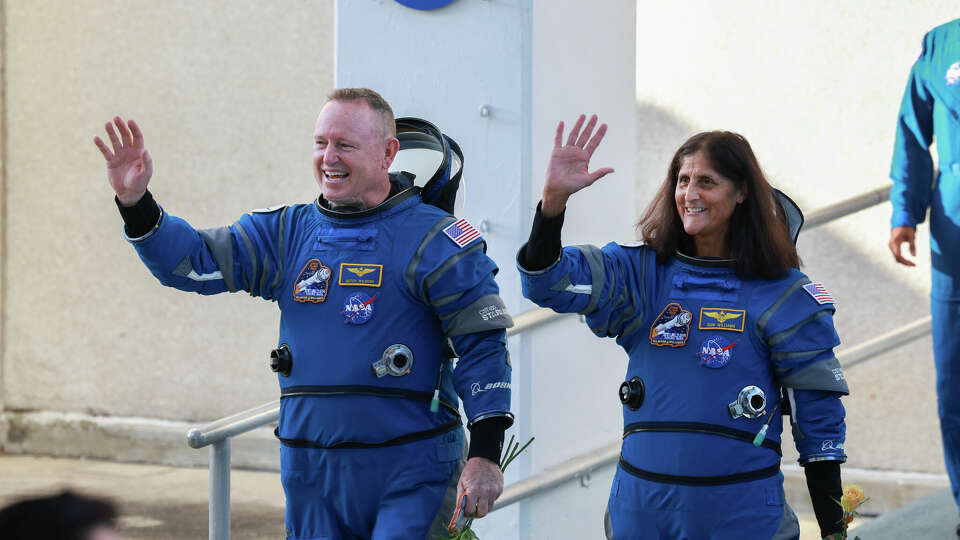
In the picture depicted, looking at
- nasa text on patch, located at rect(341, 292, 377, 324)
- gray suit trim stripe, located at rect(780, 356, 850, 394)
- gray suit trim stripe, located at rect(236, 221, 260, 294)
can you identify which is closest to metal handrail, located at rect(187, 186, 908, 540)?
gray suit trim stripe, located at rect(236, 221, 260, 294)

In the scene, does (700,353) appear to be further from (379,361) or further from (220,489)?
(220,489)

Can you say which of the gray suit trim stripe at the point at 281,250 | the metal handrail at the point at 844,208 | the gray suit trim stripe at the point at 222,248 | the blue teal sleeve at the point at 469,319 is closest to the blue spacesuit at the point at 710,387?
the blue teal sleeve at the point at 469,319

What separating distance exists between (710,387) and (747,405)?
90mm

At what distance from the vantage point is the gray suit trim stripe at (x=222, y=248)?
292cm

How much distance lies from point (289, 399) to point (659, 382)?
2.79 ft

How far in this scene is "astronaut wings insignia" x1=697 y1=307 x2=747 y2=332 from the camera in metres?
2.78

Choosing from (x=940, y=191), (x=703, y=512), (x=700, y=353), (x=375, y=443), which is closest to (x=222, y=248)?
(x=375, y=443)

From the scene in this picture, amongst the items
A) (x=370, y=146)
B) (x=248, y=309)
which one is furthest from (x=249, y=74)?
(x=370, y=146)

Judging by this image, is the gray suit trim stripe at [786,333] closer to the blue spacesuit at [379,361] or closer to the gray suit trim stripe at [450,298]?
the blue spacesuit at [379,361]

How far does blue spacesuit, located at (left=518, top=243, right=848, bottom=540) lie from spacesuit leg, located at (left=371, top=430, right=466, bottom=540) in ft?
1.27

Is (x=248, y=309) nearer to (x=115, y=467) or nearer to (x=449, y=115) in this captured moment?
(x=115, y=467)

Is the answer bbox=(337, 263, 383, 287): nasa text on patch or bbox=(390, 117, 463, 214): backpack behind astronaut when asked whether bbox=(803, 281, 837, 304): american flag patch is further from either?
bbox=(337, 263, 383, 287): nasa text on patch

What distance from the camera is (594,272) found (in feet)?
9.29

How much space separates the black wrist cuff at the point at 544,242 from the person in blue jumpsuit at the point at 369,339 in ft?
0.50
